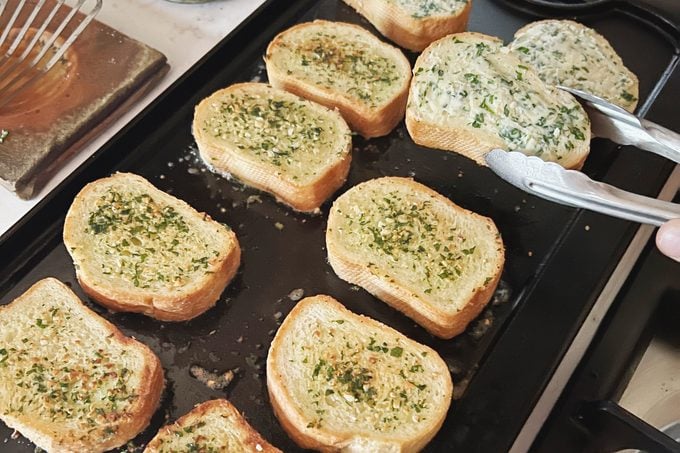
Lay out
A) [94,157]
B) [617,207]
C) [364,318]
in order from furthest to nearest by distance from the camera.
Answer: [94,157] → [364,318] → [617,207]

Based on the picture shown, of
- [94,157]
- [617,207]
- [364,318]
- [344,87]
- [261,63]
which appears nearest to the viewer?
[617,207]

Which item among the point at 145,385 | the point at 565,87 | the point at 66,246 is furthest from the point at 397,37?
the point at 145,385

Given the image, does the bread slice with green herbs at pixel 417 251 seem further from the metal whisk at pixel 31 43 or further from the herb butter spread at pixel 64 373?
the metal whisk at pixel 31 43

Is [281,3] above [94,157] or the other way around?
above

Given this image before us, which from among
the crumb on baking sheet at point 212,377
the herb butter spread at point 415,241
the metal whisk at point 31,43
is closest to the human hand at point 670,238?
the herb butter spread at point 415,241

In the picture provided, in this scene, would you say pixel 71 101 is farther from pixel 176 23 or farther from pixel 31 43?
pixel 176 23

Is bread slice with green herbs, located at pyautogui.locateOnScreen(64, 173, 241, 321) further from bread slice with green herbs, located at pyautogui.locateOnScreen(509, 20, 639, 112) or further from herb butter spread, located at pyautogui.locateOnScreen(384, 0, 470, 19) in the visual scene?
bread slice with green herbs, located at pyautogui.locateOnScreen(509, 20, 639, 112)

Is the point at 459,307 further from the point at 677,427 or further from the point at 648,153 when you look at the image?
the point at 648,153

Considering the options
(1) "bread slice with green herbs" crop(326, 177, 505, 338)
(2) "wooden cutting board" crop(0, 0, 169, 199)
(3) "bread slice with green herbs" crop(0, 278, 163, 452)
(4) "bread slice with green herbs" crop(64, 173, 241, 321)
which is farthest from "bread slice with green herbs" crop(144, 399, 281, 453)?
(2) "wooden cutting board" crop(0, 0, 169, 199)
